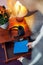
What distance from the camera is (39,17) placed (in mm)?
1445

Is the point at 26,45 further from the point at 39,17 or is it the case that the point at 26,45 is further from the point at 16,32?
the point at 39,17

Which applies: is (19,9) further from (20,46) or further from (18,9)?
(20,46)

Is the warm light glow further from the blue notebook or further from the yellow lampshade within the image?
the blue notebook

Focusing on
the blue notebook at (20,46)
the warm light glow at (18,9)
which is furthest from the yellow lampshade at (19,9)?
the blue notebook at (20,46)

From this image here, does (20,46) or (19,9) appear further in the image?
(20,46)

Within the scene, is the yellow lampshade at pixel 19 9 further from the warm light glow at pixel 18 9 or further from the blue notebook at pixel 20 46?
the blue notebook at pixel 20 46

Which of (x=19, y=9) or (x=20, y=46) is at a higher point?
(x=19, y=9)

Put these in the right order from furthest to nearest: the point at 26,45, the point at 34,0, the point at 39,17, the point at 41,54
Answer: the point at 26,45, the point at 39,17, the point at 41,54, the point at 34,0

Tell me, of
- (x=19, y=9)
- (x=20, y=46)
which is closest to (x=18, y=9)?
(x=19, y=9)

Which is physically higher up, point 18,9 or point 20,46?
point 18,9

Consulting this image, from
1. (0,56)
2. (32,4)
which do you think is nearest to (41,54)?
(32,4)

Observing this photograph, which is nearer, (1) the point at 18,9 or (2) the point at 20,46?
(1) the point at 18,9

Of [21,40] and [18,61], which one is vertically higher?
[21,40]

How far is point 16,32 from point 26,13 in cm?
19
